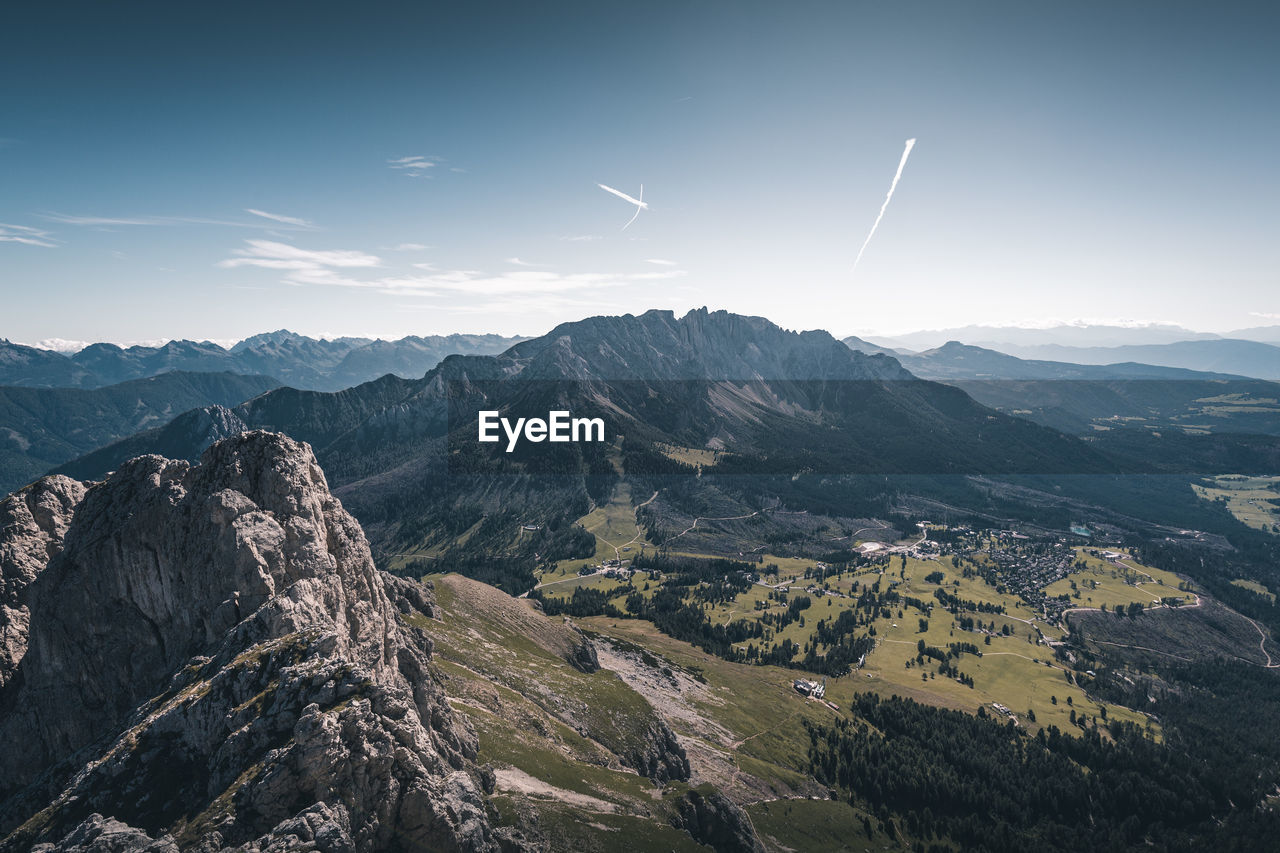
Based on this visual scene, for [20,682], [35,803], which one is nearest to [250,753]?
[35,803]

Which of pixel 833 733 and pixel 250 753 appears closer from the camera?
pixel 250 753

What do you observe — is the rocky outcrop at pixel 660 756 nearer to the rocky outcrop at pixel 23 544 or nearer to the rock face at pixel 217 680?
the rock face at pixel 217 680

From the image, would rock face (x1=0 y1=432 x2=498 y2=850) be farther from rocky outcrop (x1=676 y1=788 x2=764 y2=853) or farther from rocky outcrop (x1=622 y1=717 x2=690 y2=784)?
rocky outcrop (x1=622 y1=717 x2=690 y2=784)

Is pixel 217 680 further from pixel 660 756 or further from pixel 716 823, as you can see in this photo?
pixel 660 756

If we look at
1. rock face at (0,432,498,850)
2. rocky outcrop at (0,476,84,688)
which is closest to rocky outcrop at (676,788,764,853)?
rock face at (0,432,498,850)

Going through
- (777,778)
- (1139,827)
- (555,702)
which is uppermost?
(555,702)

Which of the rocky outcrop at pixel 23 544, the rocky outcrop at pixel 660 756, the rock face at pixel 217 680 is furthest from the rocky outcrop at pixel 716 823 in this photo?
the rocky outcrop at pixel 23 544

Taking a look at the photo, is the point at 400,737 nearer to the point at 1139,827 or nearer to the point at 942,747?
the point at 942,747

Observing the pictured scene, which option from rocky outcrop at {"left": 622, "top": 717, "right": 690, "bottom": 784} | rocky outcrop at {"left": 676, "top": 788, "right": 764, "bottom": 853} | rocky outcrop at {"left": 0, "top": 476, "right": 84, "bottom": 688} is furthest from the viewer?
rocky outcrop at {"left": 622, "top": 717, "right": 690, "bottom": 784}
